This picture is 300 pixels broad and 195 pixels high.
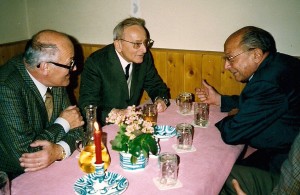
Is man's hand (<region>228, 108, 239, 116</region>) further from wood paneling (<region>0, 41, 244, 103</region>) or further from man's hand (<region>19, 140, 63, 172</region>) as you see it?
man's hand (<region>19, 140, 63, 172</region>)

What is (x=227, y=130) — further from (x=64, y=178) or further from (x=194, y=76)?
(x=194, y=76)

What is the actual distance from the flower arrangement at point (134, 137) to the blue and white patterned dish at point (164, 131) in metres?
0.43

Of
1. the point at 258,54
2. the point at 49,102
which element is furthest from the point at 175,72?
the point at 49,102

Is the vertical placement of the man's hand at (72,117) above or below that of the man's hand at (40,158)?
above

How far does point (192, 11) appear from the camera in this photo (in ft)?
10.8

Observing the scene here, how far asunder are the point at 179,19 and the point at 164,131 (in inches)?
72.0

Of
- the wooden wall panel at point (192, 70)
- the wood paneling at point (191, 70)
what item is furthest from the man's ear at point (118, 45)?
the wooden wall panel at point (192, 70)

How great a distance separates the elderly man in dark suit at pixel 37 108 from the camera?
167 centimetres

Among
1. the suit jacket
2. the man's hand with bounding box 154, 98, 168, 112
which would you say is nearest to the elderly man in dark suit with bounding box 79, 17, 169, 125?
the man's hand with bounding box 154, 98, 168, 112

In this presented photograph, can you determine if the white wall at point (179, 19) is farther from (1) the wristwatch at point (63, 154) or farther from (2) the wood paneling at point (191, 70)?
(1) the wristwatch at point (63, 154)

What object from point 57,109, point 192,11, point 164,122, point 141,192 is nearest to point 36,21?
point 192,11

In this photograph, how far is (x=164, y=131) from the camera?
1997 mm

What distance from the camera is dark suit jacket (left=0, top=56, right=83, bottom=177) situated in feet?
5.52

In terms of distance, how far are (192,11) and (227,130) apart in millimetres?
1848
